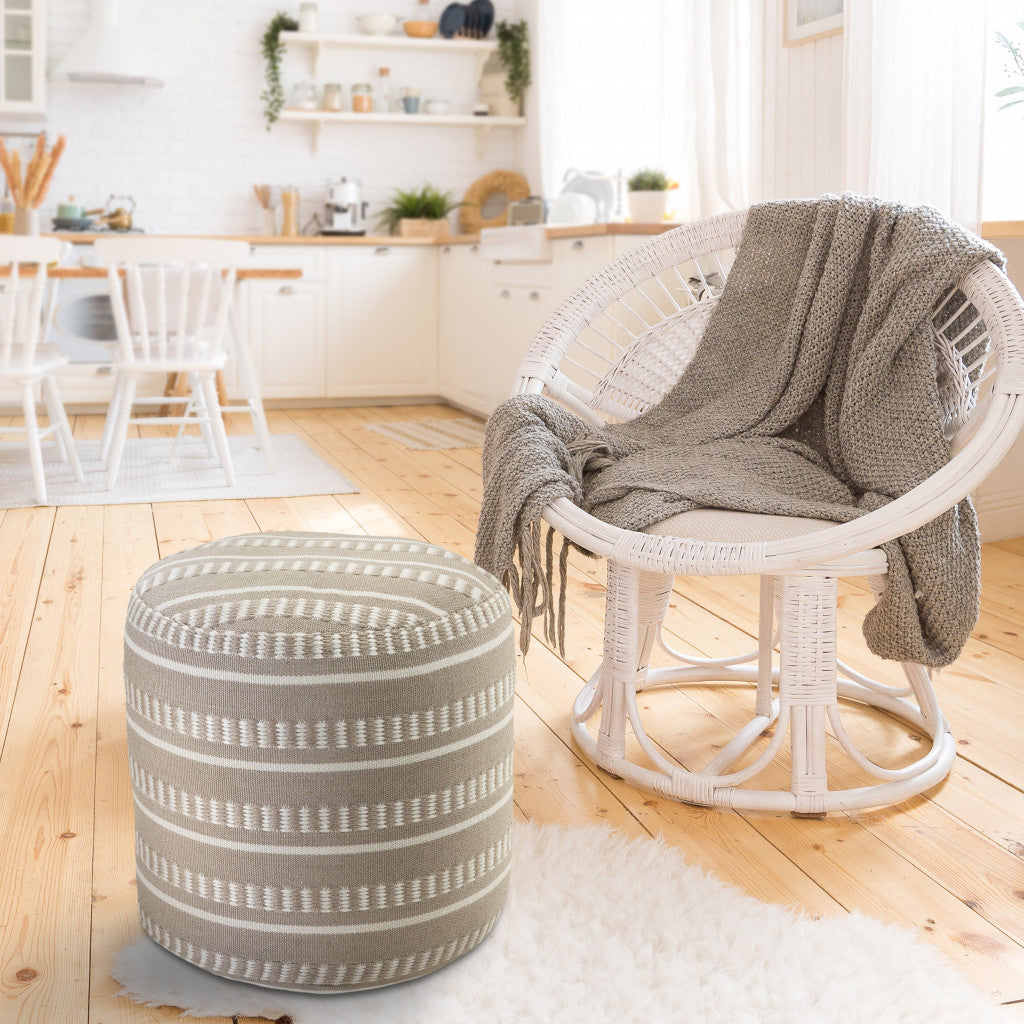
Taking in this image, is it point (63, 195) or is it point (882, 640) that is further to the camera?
point (63, 195)

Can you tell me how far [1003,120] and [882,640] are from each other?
2.13 metres

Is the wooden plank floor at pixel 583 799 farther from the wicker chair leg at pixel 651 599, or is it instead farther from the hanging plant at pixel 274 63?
the hanging plant at pixel 274 63

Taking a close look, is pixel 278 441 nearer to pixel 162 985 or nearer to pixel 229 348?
pixel 229 348

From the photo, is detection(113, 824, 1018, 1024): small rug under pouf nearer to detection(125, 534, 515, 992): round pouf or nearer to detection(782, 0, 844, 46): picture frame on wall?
detection(125, 534, 515, 992): round pouf

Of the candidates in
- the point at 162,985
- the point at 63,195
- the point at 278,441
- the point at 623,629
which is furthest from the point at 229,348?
the point at 162,985

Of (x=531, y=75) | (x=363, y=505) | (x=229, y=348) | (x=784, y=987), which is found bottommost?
(x=784, y=987)

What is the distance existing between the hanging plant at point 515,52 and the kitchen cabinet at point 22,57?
2.21 meters

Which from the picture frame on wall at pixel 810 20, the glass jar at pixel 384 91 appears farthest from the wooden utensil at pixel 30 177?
the picture frame on wall at pixel 810 20

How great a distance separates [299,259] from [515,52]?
1.58 m

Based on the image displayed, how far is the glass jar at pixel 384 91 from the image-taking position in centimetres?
616

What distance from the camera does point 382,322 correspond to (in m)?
5.93

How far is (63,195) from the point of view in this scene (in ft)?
19.5

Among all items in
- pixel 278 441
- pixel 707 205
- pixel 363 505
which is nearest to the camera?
pixel 363 505

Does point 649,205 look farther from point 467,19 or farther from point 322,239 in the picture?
point 467,19
